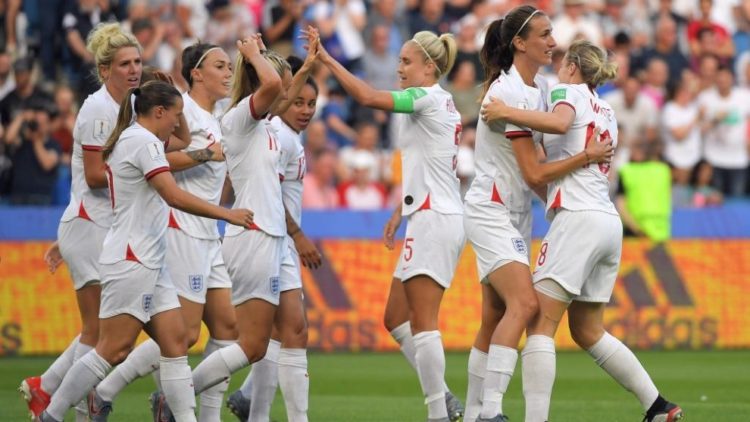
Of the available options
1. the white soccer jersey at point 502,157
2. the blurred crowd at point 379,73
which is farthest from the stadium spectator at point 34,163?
the white soccer jersey at point 502,157

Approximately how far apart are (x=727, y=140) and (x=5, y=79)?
31.9 feet

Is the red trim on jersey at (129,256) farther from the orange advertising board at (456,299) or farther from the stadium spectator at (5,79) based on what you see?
the stadium spectator at (5,79)

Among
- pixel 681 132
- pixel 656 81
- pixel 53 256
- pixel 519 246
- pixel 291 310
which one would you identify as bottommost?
pixel 291 310

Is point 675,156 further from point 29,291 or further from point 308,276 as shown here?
point 29,291

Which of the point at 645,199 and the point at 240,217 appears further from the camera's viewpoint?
the point at 645,199

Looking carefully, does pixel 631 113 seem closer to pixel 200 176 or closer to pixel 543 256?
pixel 200 176

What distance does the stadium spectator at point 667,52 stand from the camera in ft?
69.7

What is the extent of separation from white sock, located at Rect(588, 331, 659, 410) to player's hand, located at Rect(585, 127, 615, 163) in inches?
46.6

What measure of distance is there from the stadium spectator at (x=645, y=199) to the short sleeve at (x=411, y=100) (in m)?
8.63

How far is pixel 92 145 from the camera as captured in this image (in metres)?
9.66

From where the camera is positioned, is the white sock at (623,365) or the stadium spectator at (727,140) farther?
the stadium spectator at (727,140)

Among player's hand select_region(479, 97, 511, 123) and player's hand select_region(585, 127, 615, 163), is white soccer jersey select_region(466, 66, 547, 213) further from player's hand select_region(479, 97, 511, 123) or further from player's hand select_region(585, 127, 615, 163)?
player's hand select_region(585, 127, 615, 163)

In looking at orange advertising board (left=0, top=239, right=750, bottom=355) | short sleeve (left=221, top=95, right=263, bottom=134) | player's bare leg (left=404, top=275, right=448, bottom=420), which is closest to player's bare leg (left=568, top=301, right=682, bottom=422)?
player's bare leg (left=404, top=275, right=448, bottom=420)

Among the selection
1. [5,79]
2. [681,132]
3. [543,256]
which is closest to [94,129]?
[543,256]
